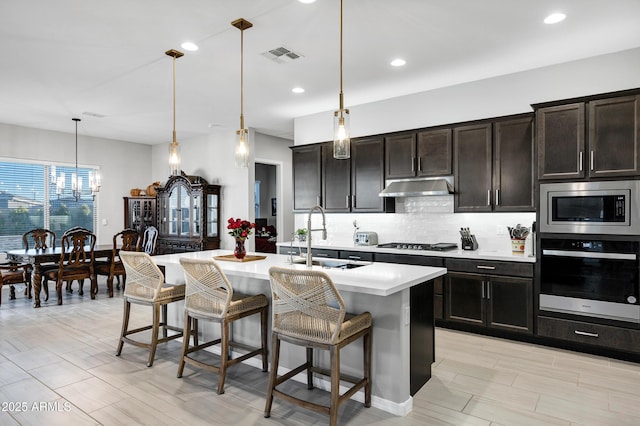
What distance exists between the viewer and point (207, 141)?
25.6 ft

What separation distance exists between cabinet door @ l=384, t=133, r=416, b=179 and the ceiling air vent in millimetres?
1761

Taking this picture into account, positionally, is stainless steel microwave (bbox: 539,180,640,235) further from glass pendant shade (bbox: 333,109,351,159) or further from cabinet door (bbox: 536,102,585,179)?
glass pendant shade (bbox: 333,109,351,159)

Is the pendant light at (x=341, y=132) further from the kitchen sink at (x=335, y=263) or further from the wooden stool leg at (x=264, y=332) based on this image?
the wooden stool leg at (x=264, y=332)

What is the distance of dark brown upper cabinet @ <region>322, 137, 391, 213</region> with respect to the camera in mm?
5223

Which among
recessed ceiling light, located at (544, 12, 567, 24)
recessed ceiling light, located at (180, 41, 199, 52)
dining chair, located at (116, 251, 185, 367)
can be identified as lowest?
dining chair, located at (116, 251, 185, 367)

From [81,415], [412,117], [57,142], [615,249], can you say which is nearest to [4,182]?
[57,142]

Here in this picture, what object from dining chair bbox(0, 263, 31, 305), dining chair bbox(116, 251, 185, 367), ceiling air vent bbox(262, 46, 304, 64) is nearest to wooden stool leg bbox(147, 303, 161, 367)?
dining chair bbox(116, 251, 185, 367)

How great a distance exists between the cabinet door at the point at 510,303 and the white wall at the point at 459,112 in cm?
68

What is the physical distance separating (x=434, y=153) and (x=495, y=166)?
2.39ft

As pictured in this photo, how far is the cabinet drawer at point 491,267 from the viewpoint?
3.87m

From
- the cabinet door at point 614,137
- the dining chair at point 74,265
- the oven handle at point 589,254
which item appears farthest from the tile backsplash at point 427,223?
the dining chair at point 74,265

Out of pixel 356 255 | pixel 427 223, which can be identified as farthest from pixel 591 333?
pixel 356 255

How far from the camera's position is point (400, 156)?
16.4 ft

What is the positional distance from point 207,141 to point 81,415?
5973 mm
